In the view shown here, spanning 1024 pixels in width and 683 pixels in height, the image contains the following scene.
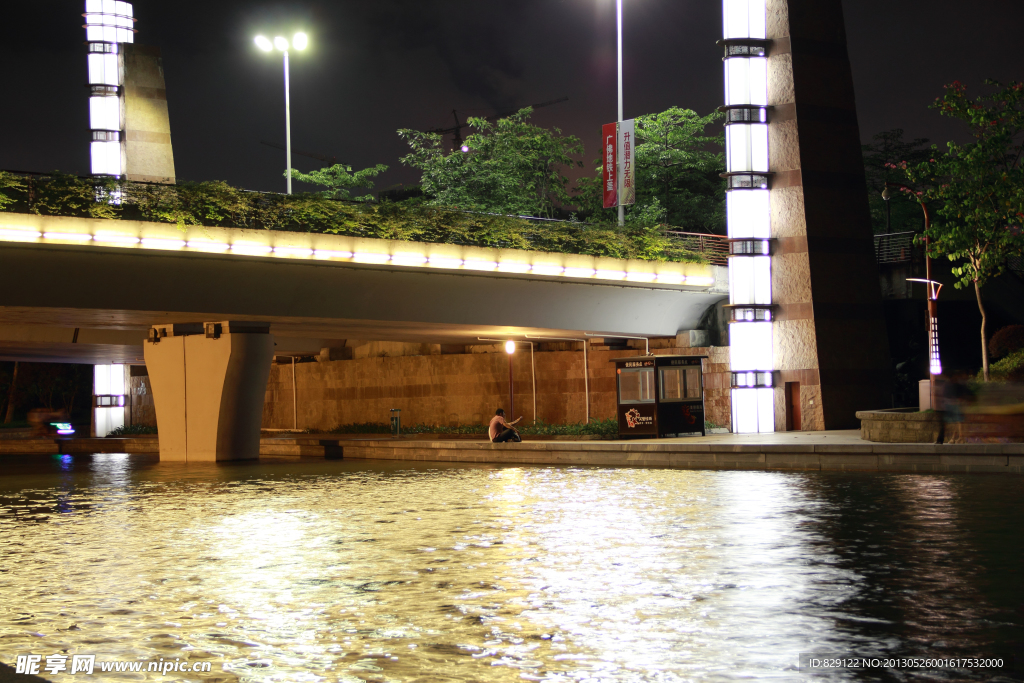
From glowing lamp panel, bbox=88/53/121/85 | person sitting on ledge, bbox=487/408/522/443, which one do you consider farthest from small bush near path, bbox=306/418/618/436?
glowing lamp panel, bbox=88/53/121/85

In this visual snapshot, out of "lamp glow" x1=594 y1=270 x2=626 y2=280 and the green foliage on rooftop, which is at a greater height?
the green foliage on rooftop

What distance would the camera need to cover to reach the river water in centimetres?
671

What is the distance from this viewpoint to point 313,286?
1114 inches

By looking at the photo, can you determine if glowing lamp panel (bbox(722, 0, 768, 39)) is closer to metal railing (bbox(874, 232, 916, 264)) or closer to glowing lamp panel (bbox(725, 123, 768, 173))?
glowing lamp panel (bbox(725, 123, 768, 173))

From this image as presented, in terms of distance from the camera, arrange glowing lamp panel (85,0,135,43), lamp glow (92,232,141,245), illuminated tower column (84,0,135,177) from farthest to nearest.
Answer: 1. glowing lamp panel (85,0,135,43)
2. illuminated tower column (84,0,135,177)
3. lamp glow (92,232,141,245)

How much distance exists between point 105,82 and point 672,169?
2845 cm

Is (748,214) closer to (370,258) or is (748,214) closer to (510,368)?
(510,368)

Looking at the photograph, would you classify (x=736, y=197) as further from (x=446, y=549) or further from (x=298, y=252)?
(x=446, y=549)

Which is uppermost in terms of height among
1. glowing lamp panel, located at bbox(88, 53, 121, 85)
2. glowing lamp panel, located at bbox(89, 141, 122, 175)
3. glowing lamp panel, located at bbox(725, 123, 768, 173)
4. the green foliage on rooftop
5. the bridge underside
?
glowing lamp panel, located at bbox(88, 53, 121, 85)

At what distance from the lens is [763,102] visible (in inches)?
1276

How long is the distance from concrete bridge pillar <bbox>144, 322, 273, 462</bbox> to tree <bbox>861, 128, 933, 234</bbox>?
3577 cm

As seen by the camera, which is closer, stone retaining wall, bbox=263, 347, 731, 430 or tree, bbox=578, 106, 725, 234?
stone retaining wall, bbox=263, 347, 731, 430

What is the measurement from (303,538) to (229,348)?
18328mm

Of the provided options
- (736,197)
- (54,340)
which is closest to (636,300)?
(736,197)
